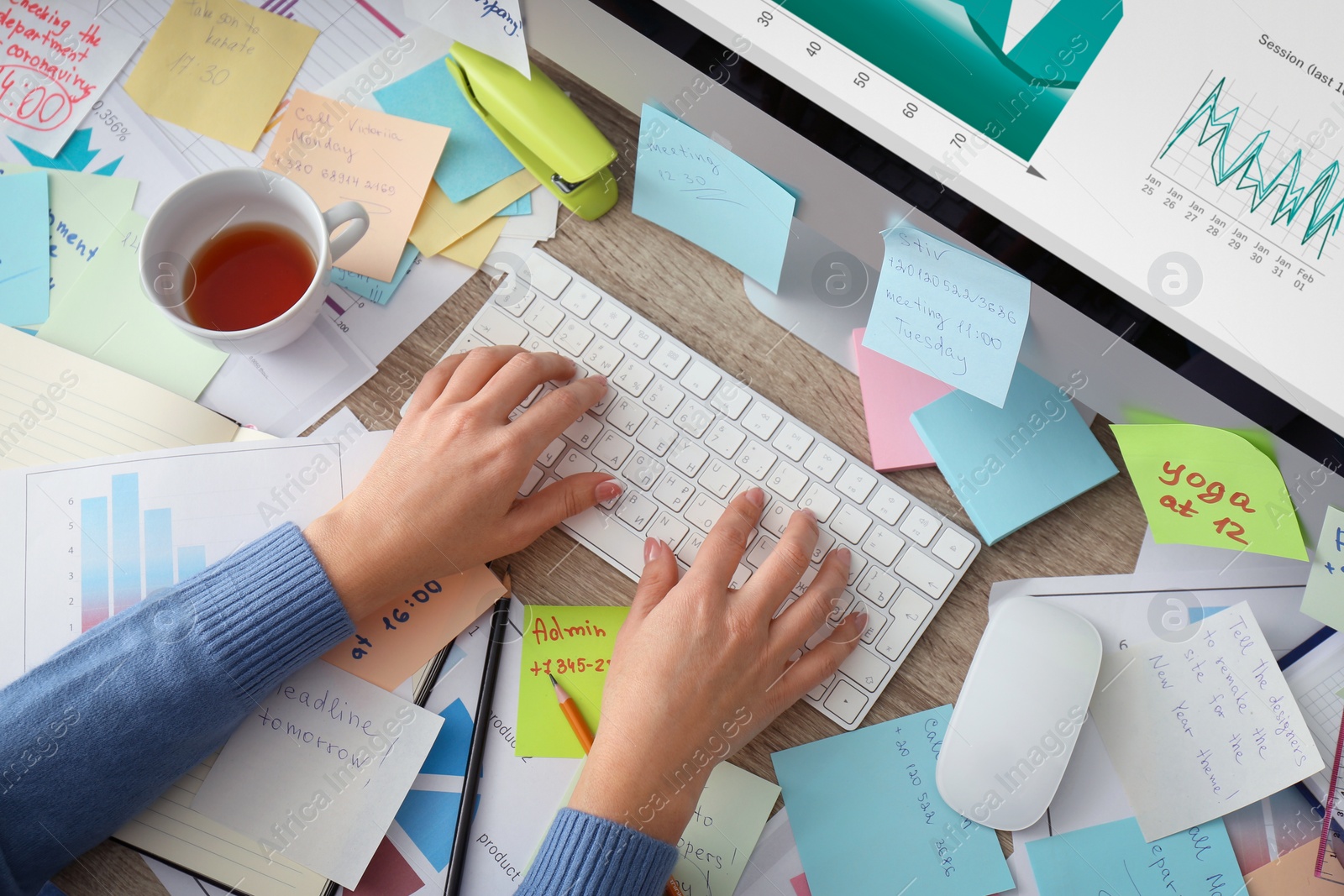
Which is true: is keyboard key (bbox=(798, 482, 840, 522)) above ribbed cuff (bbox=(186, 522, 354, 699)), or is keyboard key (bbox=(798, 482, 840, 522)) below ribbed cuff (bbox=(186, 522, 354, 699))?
above

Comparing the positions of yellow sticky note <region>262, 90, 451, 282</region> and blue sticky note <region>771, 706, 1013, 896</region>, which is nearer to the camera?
blue sticky note <region>771, 706, 1013, 896</region>

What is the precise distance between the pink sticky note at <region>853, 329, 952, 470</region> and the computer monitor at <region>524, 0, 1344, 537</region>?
176mm

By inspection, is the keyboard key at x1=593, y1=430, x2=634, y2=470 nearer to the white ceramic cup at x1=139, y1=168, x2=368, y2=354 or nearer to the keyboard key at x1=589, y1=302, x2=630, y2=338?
the keyboard key at x1=589, y1=302, x2=630, y2=338

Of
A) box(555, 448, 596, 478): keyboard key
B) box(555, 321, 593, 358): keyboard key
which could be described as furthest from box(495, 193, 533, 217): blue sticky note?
box(555, 448, 596, 478): keyboard key

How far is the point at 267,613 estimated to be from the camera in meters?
0.61

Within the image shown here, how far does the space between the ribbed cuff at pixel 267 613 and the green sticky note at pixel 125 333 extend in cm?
17

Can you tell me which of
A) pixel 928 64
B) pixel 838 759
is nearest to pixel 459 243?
pixel 928 64

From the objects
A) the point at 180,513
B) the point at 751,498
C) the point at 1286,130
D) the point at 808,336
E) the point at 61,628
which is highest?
the point at 1286,130

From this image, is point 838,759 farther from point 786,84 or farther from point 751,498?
point 786,84

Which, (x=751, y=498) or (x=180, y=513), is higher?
(x=751, y=498)

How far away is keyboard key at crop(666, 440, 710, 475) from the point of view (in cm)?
65

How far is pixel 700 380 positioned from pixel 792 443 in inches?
3.4

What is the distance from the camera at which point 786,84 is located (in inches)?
18.8

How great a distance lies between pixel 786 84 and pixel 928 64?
3.0 inches
